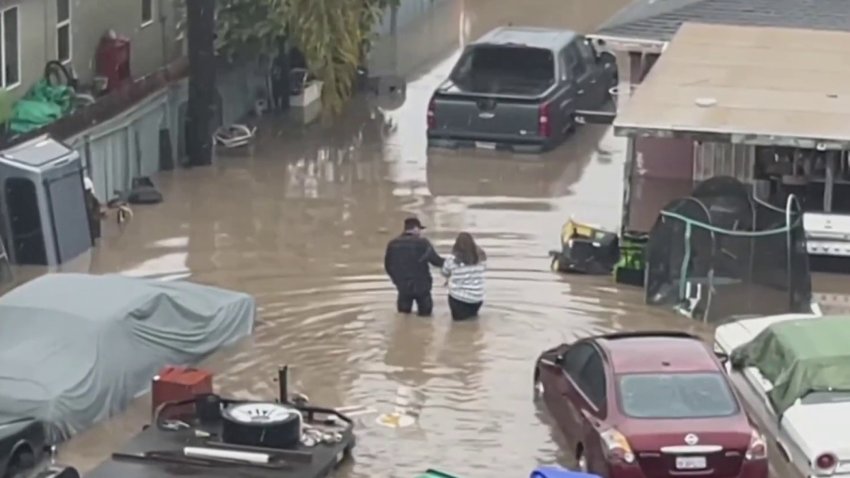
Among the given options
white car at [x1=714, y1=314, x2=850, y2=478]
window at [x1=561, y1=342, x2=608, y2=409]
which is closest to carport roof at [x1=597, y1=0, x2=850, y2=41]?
white car at [x1=714, y1=314, x2=850, y2=478]

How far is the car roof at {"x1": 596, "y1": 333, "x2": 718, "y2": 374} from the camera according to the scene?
16359mm

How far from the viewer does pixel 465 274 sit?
21078 mm

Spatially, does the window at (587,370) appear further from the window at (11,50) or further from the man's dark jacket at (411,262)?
the window at (11,50)

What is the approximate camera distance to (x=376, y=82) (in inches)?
1427

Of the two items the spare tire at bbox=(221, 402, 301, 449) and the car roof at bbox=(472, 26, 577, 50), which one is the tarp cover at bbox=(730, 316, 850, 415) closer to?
the spare tire at bbox=(221, 402, 301, 449)

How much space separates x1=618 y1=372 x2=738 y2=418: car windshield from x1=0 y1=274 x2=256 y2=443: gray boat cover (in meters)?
5.01

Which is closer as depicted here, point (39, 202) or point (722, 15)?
point (39, 202)

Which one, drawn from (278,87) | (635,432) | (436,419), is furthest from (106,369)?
(278,87)

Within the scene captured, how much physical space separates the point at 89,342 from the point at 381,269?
6.41 meters

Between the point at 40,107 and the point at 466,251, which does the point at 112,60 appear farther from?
the point at 466,251

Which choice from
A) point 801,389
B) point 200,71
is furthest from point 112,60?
point 801,389

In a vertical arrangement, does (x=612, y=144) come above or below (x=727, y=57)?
below

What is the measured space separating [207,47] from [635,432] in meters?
15.7

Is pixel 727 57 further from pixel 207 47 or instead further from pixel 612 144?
pixel 207 47
